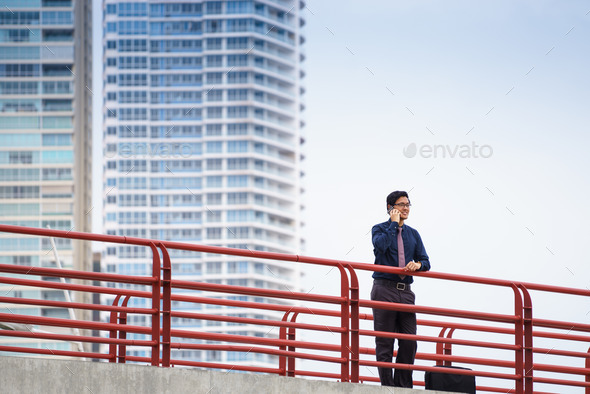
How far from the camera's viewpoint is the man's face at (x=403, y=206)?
316 inches

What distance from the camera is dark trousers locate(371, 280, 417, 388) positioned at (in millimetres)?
7754

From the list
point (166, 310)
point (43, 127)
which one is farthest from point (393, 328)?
point (43, 127)

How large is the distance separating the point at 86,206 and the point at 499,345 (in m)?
159

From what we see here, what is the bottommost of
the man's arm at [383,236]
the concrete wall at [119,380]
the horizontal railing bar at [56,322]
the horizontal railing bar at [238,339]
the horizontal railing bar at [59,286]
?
the concrete wall at [119,380]

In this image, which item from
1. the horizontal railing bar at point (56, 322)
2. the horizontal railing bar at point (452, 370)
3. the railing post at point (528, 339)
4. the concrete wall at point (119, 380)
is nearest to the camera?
the concrete wall at point (119, 380)

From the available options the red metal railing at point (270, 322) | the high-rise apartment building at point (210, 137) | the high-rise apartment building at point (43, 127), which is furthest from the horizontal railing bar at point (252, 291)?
the high-rise apartment building at point (210, 137)

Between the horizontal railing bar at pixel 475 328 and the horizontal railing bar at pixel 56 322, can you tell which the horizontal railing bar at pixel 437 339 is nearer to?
the horizontal railing bar at pixel 475 328

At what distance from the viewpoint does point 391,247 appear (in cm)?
800

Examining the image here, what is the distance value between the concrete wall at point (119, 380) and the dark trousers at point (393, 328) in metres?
1.02

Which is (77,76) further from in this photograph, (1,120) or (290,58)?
(290,58)

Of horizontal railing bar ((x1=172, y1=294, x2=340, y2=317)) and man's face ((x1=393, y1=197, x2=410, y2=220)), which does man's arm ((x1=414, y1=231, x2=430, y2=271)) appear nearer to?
man's face ((x1=393, y1=197, x2=410, y2=220))

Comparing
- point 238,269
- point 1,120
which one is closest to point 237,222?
point 238,269

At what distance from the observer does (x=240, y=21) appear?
17738 cm

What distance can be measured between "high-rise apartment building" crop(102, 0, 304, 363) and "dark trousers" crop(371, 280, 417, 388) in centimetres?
15837
